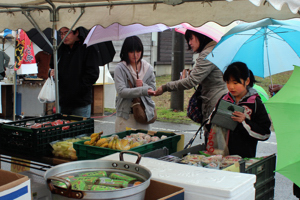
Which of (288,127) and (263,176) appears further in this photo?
(263,176)

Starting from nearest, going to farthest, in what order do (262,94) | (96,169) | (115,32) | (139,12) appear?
(96,169) < (139,12) < (262,94) < (115,32)

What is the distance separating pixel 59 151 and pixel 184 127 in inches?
252

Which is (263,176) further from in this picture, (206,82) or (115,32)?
(115,32)

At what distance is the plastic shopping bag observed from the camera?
3.04 metres

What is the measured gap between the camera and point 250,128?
9.78 feet

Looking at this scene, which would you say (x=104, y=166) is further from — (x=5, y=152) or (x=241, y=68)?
(x=5, y=152)

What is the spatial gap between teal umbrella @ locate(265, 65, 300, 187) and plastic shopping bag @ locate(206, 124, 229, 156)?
800 mm

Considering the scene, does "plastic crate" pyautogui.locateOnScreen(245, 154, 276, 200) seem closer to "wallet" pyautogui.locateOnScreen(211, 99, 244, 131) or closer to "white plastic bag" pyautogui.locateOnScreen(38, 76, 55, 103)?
"wallet" pyautogui.locateOnScreen(211, 99, 244, 131)

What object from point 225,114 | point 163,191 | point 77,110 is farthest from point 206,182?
point 77,110

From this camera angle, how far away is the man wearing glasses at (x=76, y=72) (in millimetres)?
4371

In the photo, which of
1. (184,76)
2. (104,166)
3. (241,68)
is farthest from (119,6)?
(104,166)

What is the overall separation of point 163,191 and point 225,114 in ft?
4.62

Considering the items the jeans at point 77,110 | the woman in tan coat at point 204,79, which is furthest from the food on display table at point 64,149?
the jeans at point 77,110

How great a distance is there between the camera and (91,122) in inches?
145
